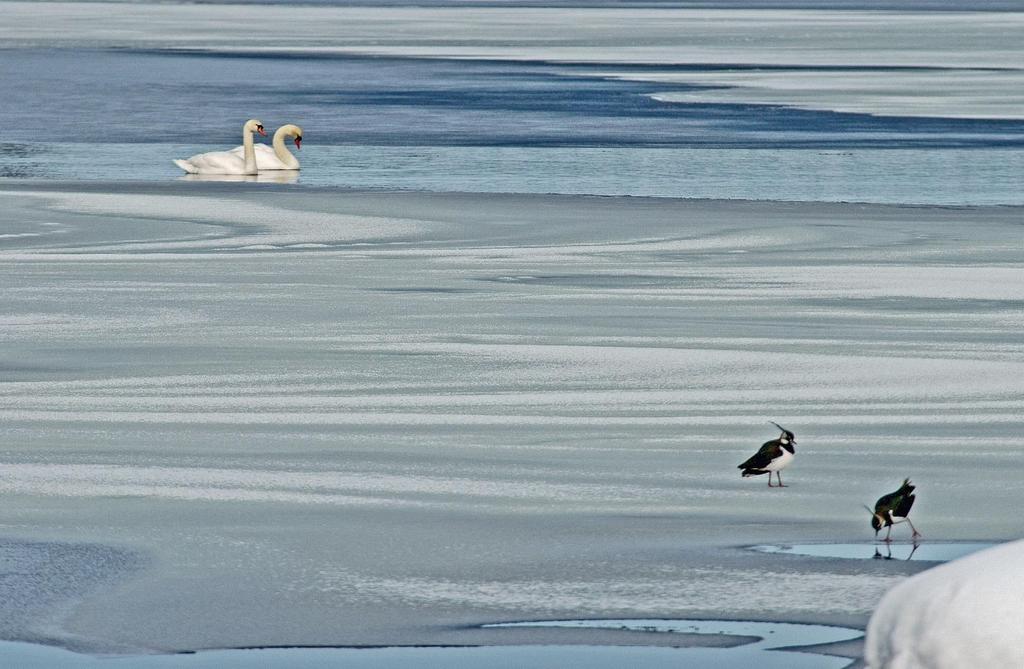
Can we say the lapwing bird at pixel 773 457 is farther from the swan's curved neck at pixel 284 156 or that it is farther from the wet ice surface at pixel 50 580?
the swan's curved neck at pixel 284 156

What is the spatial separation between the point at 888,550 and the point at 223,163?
14.4 metres

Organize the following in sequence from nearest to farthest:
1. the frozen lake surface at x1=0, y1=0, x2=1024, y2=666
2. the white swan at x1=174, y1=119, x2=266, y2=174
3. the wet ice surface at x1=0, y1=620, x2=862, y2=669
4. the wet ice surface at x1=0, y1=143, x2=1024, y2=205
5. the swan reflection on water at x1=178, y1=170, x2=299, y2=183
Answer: the wet ice surface at x1=0, y1=620, x2=862, y2=669
the frozen lake surface at x1=0, y1=0, x2=1024, y2=666
the wet ice surface at x1=0, y1=143, x2=1024, y2=205
the swan reflection on water at x1=178, y1=170, x2=299, y2=183
the white swan at x1=174, y1=119, x2=266, y2=174

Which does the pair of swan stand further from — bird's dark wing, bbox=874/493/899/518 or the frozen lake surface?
bird's dark wing, bbox=874/493/899/518

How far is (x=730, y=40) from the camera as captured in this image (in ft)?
161

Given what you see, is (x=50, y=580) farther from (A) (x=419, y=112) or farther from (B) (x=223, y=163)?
(A) (x=419, y=112)

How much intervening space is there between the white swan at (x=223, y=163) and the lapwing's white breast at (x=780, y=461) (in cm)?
1337

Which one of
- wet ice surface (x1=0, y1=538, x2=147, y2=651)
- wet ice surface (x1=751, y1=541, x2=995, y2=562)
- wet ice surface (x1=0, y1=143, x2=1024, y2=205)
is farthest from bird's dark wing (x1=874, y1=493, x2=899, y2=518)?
wet ice surface (x1=0, y1=143, x2=1024, y2=205)

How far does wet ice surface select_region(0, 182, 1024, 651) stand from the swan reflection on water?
15.1 feet

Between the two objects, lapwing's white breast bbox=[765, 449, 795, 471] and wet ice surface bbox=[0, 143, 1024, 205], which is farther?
wet ice surface bbox=[0, 143, 1024, 205]

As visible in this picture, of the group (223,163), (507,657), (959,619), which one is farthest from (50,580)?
(223,163)

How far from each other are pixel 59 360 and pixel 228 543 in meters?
3.44

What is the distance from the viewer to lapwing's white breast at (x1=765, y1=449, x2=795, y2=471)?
691 centimetres

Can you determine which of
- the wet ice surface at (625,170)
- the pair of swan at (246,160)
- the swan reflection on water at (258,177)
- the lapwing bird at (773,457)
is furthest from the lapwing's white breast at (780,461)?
the pair of swan at (246,160)

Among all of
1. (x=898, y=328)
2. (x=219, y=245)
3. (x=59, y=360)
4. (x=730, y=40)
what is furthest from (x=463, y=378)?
(x=730, y=40)
